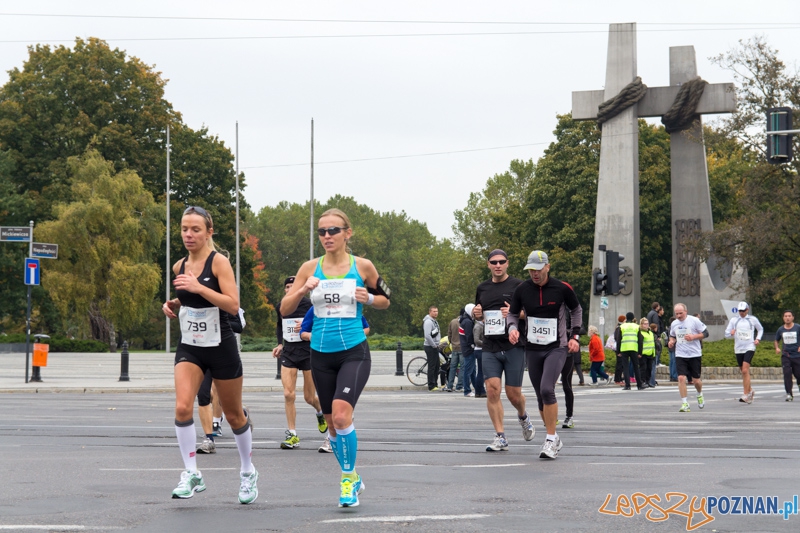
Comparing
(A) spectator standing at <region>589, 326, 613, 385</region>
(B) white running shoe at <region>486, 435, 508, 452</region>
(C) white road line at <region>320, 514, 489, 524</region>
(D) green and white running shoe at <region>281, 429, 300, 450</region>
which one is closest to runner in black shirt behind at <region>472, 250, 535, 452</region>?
(B) white running shoe at <region>486, 435, 508, 452</region>

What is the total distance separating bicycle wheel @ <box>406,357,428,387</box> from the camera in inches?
1159

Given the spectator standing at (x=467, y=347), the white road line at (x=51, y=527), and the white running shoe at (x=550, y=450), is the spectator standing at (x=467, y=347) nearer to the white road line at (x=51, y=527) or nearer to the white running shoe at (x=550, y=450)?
the white running shoe at (x=550, y=450)

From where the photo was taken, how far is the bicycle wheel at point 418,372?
29.4 meters

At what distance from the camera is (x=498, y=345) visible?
12.2 metres

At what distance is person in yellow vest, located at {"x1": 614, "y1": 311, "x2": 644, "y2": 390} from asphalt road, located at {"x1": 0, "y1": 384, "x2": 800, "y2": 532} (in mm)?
10390

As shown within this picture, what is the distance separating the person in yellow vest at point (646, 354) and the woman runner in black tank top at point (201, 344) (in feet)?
74.2

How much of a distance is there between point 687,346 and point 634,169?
25.5 metres

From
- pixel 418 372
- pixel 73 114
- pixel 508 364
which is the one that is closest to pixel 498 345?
pixel 508 364

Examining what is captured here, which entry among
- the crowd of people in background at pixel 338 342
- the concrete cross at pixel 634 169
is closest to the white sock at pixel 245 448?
the crowd of people in background at pixel 338 342

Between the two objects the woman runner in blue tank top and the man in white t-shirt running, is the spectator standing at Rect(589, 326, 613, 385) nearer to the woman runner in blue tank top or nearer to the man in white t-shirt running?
the man in white t-shirt running

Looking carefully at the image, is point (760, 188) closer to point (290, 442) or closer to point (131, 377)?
point (131, 377)

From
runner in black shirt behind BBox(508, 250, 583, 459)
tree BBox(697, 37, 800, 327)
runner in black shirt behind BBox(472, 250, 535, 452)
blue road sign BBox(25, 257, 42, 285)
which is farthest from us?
tree BBox(697, 37, 800, 327)

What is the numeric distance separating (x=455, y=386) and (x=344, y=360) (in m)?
20.5

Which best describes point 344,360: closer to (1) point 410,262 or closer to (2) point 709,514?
(2) point 709,514
